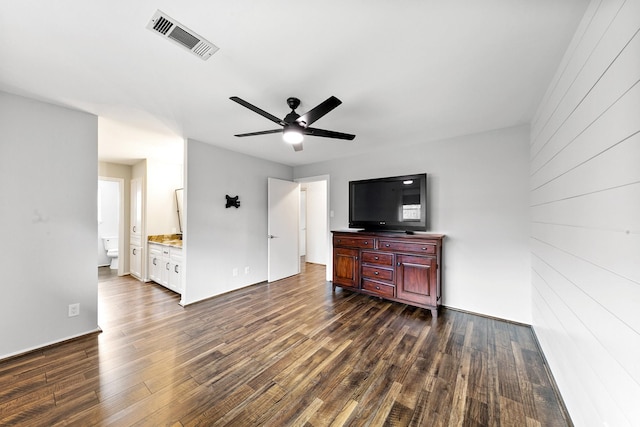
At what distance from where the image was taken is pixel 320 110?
1.85 m

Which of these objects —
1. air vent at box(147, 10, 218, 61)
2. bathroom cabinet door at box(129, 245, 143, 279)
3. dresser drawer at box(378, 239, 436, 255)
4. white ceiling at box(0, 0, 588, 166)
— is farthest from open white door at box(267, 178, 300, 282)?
air vent at box(147, 10, 218, 61)

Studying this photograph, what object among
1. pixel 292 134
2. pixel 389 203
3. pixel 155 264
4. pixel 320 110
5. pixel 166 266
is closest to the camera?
pixel 320 110

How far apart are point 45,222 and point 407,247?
13.2 ft

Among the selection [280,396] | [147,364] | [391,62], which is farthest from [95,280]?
[391,62]

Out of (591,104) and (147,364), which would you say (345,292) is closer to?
(147,364)

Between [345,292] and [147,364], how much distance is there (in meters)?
2.68

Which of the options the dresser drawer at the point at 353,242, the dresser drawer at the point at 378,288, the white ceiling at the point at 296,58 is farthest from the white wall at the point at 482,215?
the dresser drawer at the point at 353,242

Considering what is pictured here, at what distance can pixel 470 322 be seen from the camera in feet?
9.22

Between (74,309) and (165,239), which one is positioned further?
(165,239)

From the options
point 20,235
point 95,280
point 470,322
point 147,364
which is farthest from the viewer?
point 470,322

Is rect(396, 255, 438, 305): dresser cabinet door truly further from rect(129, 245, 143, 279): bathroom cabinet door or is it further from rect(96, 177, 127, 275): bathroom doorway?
rect(96, 177, 127, 275): bathroom doorway

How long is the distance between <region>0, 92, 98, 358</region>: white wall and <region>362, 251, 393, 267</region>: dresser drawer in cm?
337

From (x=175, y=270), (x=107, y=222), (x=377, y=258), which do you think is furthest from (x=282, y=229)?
(x=107, y=222)

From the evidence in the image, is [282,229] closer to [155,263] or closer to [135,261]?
[155,263]
